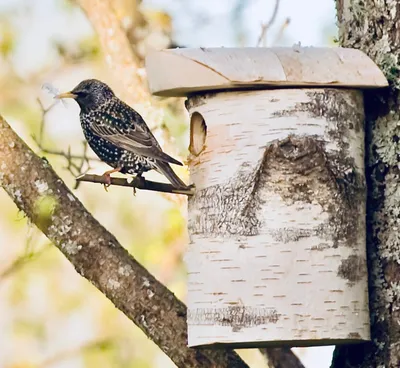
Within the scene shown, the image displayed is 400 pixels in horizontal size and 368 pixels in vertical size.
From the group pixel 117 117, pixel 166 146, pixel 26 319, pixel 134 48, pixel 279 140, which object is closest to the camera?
pixel 279 140

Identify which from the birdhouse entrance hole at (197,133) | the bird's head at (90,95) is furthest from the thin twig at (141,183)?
the bird's head at (90,95)

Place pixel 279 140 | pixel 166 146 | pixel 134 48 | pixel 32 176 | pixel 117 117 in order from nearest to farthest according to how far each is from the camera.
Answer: pixel 279 140
pixel 32 176
pixel 117 117
pixel 166 146
pixel 134 48

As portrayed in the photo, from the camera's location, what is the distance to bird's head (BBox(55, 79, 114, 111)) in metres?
4.84

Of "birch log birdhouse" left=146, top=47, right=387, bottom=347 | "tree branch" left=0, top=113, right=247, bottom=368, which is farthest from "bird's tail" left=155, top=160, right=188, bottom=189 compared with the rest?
"tree branch" left=0, top=113, right=247, bottom=368

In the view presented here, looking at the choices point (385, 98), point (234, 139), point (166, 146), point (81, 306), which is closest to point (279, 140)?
point (234, 139)

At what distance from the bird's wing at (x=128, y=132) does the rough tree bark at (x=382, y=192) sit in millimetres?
782

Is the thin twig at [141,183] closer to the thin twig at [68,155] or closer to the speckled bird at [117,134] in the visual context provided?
the speckled bird at [117,134]

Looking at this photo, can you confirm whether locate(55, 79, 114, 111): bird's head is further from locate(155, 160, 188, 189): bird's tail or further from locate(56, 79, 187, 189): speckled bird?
locate(155, 160, 188, 189): bird's tail

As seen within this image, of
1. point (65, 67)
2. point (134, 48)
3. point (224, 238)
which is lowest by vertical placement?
point (224, 238)

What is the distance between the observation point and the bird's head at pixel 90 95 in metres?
4.84

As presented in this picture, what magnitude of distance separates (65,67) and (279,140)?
3.40 m

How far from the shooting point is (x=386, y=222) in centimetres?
407

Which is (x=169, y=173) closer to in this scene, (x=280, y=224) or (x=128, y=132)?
(x=128, y=132)

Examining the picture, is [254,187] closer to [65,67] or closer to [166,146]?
[166,146]
